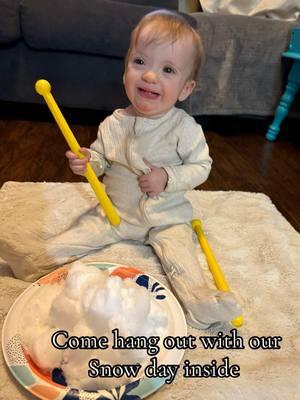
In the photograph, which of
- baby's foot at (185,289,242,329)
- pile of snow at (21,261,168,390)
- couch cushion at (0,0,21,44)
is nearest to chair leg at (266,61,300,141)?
couch cushion at (0,0,21,44)

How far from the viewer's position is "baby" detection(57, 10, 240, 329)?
26.4 inches

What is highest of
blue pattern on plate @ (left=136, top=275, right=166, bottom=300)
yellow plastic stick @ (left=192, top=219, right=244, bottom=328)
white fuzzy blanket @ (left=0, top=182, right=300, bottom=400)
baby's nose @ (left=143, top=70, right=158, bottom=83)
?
baby's nose @ (left=143, top=70, right=158, bottom=83)

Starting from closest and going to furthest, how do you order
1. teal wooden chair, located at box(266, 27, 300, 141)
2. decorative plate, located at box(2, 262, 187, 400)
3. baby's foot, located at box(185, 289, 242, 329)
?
decorative plate, located at box(2, 262, 187, 400), baby's foot, located at box(185, 289, 242, 329), teal wooden chair, located at box(266, 27, 300, 141)

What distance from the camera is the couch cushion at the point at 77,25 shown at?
1354 mm

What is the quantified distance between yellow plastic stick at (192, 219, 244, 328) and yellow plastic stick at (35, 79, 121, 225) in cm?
18

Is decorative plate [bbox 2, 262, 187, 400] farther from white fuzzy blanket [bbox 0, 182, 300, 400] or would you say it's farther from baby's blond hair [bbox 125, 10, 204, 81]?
baby's blond hair [bbox 125, 10, 204, 81]

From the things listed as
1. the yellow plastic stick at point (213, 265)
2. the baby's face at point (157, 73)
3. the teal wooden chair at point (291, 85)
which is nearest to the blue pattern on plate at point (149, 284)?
the yellow plastic stick at point (213, 265)

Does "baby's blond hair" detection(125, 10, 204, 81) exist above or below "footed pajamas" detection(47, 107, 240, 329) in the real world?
above

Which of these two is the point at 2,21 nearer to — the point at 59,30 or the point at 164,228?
the point at 59,30

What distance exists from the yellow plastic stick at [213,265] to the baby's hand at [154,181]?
161 millimetres

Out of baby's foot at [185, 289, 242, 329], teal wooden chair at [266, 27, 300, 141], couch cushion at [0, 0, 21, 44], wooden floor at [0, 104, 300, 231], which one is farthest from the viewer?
teal wooden chair at [266, 27, 300, 141]

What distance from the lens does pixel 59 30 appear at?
53.6 inches

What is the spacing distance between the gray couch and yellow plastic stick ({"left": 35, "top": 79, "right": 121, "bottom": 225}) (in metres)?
0.86

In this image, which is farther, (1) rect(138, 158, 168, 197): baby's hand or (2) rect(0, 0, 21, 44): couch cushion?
(2) rect(0, 0, 21, 44): couch cushion
